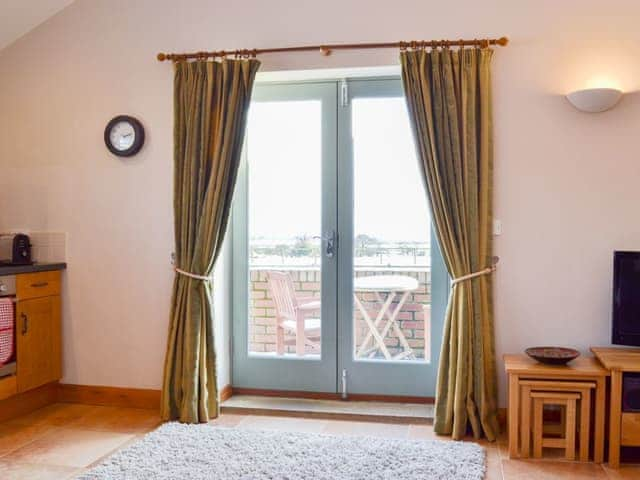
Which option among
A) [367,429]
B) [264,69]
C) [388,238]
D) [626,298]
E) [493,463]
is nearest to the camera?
[493,463]

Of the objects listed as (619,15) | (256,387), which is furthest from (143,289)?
(619,15)

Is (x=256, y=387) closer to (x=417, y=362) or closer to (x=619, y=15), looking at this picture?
(x=417, y=362)

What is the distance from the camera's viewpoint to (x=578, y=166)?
3146 millimetres

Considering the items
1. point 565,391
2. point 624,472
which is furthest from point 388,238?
point 624,472

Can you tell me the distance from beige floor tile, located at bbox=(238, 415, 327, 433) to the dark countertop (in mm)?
1572

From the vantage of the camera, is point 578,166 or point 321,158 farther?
point 321,158

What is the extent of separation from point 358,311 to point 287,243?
2.13 ft

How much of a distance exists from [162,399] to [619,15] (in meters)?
3.40

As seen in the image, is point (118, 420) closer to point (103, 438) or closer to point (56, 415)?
point (103, 438)

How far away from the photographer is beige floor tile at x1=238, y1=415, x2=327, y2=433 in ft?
10.6

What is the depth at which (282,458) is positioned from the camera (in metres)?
2.76

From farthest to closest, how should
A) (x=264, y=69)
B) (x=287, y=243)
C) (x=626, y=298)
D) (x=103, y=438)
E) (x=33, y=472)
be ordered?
(x=287, y=243) → (x=264, y=69) → (x=103, y=438) → (x=626, y=298) → (x=33, y=472)

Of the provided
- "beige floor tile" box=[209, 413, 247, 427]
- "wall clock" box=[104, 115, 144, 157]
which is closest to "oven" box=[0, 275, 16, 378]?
"wall clock" box=[104, 115, 144, 157]

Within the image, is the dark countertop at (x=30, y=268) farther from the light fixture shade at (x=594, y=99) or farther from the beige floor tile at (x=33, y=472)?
the light fixture shade at (x=594, y=99)
